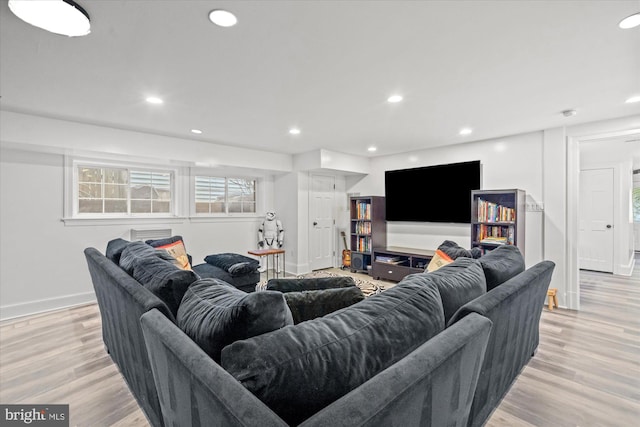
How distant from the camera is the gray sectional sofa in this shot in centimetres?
71

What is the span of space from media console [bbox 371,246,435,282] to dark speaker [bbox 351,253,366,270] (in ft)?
1.27

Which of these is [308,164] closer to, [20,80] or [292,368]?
[20,80]

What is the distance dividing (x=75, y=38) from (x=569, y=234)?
17.4ft

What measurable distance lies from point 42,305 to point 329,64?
14.5 feet

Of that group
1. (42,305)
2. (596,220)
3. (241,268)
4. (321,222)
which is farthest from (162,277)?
(596,220)

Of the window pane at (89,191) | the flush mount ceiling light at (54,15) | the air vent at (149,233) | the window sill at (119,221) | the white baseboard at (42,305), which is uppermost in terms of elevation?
the flush mount ceiling light at (54,15)

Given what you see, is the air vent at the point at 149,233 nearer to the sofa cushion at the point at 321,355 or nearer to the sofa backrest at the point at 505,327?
the sofa cushion at the point at 321,355

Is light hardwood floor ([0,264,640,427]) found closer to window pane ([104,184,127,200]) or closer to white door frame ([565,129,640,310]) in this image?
white door frame ([565,129,640,310])

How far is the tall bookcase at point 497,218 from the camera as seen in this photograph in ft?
12.5

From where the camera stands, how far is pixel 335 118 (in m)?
3.41

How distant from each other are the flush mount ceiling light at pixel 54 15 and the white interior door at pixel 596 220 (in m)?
7.47

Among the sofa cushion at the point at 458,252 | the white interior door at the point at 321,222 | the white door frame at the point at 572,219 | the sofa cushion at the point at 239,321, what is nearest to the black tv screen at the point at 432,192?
the white door frame at the point at 572,219

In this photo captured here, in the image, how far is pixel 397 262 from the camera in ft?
16.5

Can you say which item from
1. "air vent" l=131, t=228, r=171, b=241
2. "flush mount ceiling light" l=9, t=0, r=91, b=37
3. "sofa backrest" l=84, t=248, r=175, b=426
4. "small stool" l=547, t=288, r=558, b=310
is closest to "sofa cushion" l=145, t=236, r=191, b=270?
"air vent" l=131, t=228, r=171, b=241
